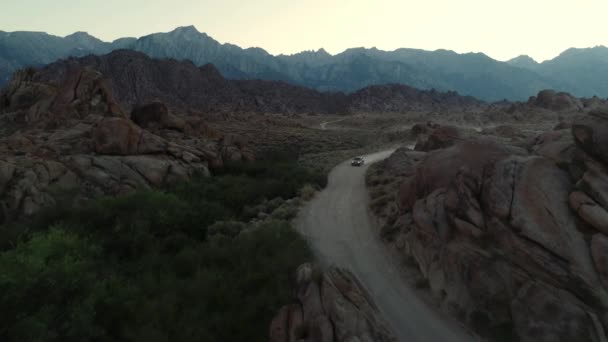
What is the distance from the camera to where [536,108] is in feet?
291

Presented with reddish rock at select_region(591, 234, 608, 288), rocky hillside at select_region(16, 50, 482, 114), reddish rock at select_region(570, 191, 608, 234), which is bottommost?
rocky hillside at select_region(16, 50, 482, 114)

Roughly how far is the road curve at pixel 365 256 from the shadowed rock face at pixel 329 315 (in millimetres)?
2206

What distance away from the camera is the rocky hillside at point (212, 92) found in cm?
12569

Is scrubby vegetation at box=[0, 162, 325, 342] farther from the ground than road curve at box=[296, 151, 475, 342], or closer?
farther from the ground

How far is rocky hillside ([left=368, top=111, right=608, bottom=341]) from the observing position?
10547 mm

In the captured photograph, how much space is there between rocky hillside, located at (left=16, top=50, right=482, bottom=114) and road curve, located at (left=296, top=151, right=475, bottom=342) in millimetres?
96451

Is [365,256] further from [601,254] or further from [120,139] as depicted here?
[120,139]

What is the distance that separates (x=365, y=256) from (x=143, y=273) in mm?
9672

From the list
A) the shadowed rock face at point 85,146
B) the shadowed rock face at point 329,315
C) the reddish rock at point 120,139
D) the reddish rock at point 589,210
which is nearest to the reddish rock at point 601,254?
the reddish rock at point 589,210

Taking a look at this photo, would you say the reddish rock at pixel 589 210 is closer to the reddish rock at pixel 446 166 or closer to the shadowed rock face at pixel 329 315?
→ the reddish rock at pixel 446 166

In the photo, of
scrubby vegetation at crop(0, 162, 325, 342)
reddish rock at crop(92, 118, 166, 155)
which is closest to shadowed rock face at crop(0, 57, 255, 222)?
reddish rock at crop(92, 118, 166, 155)

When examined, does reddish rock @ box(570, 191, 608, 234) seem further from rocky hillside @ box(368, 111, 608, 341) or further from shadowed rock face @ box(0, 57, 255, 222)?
shadowed rock face @ box(0, 57, 255, 222)

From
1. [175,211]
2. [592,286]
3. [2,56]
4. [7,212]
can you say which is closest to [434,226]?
[592,286]

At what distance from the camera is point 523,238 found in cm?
1201
